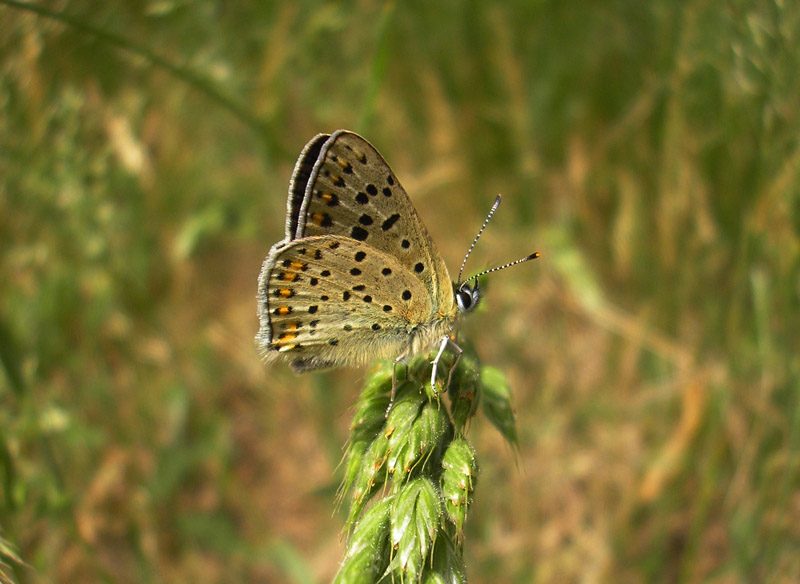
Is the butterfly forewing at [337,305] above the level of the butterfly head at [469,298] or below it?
below

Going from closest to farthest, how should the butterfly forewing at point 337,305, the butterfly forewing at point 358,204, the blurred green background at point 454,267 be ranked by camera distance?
the butterfly forewing at point 358,204
the butterfly forewing at point 337,305
the blurred green background at point 454,267

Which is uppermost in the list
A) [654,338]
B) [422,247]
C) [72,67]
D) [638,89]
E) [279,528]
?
[638,89]

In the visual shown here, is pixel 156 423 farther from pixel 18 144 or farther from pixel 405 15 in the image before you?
pixel 405 15

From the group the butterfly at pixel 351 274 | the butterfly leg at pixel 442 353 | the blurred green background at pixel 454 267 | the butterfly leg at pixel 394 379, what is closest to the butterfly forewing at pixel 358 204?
the butterfly at pixel 351 274

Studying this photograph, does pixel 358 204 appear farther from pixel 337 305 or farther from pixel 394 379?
pixel 394 379

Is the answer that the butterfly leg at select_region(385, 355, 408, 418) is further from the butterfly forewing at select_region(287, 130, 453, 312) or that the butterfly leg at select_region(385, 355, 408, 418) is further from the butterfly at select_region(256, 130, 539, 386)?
the butterfly forewing at select_region(287, 130, 453, 312)

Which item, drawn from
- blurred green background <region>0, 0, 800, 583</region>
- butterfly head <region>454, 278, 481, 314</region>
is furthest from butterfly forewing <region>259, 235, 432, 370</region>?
blurred green background <region>0, 0, 800, 583</region>

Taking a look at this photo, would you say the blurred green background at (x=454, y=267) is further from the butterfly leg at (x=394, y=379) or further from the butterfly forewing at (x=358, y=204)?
the butterfly leg at (x=394, y=379)

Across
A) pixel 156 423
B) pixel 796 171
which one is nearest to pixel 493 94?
pixel 796 171
